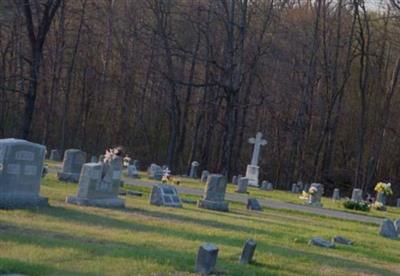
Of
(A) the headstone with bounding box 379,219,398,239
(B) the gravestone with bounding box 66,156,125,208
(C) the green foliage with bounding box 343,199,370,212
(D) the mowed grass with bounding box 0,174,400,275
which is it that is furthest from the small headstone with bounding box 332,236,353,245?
(C) the green foliage with bounding box 343,199,370,212

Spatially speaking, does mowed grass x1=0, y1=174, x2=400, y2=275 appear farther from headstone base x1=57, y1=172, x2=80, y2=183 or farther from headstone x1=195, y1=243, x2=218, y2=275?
headstone base x1=57, y1=172, x2=80, y2=183

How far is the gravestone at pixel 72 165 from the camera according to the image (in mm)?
22125

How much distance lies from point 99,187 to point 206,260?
766cm

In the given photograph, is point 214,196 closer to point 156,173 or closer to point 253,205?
point 253,205

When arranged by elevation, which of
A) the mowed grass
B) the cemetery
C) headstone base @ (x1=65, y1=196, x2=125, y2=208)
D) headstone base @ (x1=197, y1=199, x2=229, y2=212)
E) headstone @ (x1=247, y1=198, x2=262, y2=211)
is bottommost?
the mowed grass

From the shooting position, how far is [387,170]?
52312 millimetres

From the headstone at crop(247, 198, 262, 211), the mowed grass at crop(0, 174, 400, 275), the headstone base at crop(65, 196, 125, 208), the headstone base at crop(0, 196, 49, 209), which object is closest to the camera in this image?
the mowed grass at crop(0, 174, 400, 275)

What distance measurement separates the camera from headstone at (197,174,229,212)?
20219 millimetres

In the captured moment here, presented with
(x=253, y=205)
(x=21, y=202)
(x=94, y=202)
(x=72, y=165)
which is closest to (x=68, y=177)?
(x=72, y=165)

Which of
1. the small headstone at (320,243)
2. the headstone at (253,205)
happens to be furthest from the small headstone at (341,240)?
the headstone at (253,205)

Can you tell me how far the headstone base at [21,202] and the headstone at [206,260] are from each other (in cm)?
584

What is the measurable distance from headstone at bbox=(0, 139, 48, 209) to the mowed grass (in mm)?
464

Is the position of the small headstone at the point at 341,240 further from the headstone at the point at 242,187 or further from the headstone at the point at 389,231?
the headstone at the point at 242,187

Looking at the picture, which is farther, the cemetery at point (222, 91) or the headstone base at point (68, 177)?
the cemetery at point (222, 91)
